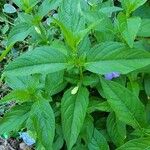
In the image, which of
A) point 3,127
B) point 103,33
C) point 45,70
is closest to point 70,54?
point 45,70

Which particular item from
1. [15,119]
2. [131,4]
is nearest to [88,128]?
[15,119]

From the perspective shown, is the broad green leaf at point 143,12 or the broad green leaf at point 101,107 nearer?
the broad green leaf at point 101,107

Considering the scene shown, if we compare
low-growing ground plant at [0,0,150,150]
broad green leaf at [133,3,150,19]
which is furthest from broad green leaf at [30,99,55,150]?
broad green leaf at [133,3,150,19]

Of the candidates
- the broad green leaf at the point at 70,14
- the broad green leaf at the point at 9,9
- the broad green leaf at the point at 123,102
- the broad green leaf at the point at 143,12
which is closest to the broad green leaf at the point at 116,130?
the broad green leaf at the point at 123,102

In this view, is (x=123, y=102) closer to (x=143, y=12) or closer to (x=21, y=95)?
(x=21, y=95)

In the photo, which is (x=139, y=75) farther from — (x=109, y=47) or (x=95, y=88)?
(x=109, y=47)

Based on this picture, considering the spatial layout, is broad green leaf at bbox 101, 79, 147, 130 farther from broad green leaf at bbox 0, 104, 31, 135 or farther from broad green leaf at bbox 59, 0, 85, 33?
broad green leaf at bbox 0, 104, 31, 135

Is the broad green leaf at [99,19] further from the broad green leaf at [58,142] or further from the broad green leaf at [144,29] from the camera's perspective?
the broad green leaf at [58,142]

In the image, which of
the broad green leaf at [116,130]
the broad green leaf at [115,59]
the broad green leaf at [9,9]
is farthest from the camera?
the broad green leaf at [9,9]
